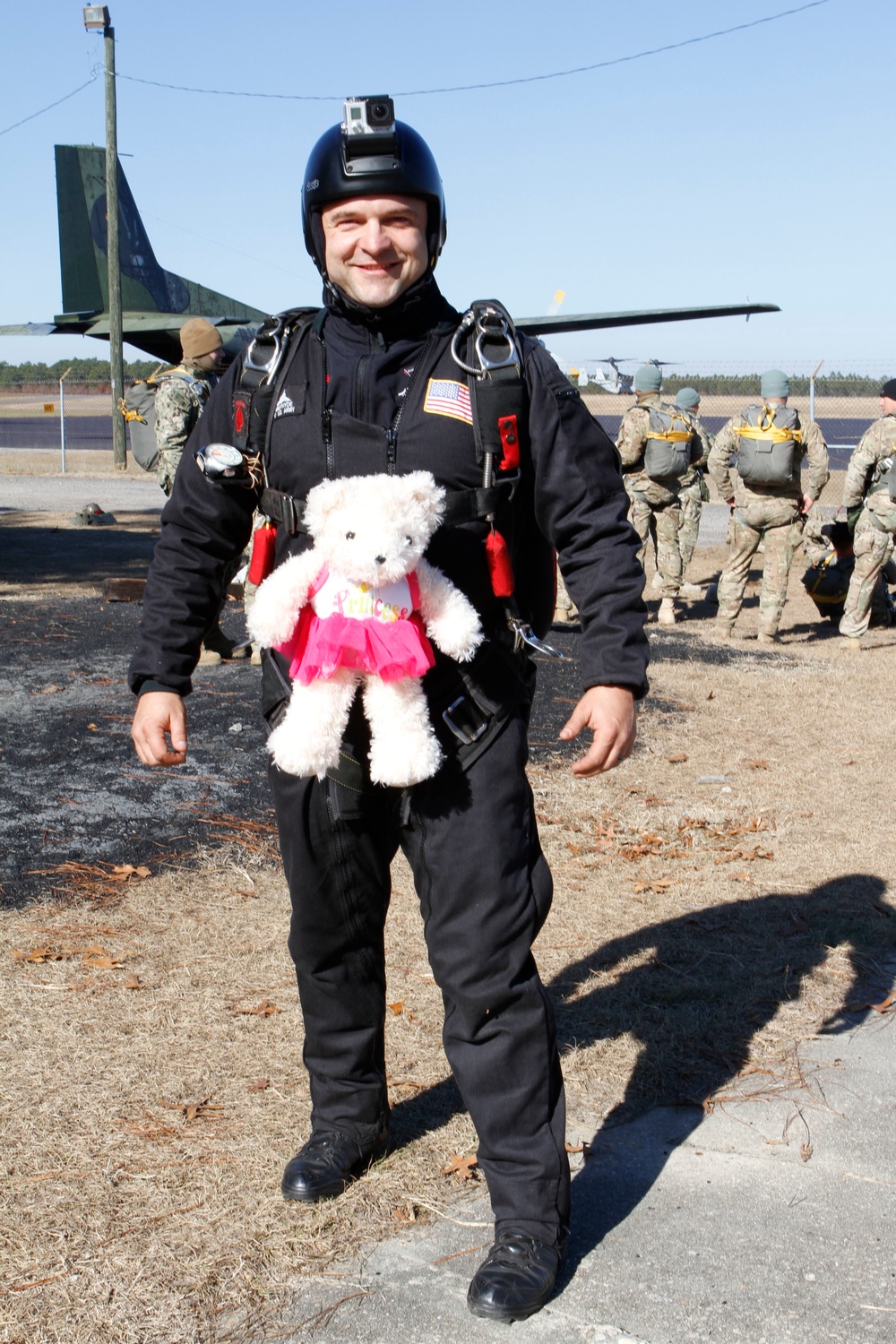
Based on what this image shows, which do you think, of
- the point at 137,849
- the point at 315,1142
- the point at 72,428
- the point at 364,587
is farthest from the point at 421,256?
the point at 72,428

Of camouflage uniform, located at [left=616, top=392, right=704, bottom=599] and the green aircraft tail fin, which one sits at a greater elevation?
the green aircraft tail fin

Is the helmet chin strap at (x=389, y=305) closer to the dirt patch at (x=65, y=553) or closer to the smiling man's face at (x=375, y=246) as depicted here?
the smiling man's face at (x=375, y=246)

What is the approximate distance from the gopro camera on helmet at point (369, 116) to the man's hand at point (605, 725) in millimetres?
1251

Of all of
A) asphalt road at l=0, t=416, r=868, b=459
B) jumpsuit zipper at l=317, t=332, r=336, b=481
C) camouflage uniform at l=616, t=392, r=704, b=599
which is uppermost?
jumpsuit zipper at l=317, t=332, r=336, b=481

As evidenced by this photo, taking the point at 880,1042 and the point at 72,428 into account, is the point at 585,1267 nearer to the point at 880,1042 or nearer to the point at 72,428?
the point at 880,1042

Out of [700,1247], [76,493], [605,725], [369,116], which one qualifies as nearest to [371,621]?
[605,725]

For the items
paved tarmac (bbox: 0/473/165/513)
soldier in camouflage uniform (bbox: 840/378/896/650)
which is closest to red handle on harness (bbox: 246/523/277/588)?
soldier in camouflage uniform (bbox: 840/378/896/650)

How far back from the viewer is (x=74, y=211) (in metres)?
30.2

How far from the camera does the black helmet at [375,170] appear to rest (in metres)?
2.61

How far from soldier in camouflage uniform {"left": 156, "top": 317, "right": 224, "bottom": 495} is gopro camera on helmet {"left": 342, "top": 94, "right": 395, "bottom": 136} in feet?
21.3

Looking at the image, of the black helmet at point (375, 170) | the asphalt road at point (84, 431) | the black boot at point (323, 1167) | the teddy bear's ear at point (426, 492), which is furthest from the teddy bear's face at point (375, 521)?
the asphalt road at point (84, 431)

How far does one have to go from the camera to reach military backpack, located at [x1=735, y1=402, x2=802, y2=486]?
36.2 ft

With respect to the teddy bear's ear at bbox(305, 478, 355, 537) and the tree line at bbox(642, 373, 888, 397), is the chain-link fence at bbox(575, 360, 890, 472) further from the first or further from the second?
the teddy bear's ear at bbox(305, 478, 355, 537)

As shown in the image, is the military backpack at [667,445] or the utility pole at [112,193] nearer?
the military backpack at [667,445]
